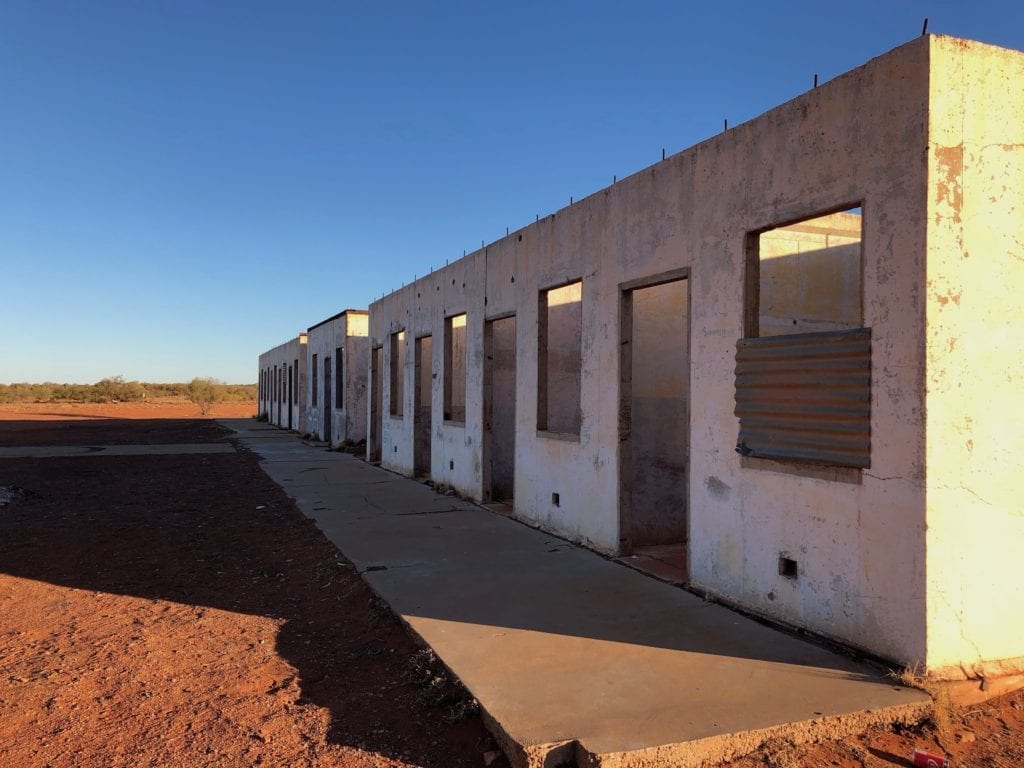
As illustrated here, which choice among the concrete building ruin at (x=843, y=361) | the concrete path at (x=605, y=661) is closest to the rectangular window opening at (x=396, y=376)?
the concrete path at (x=605, y=661)

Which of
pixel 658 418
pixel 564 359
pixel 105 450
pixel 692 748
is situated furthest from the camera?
pixel 105 450

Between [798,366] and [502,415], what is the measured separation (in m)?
6.61

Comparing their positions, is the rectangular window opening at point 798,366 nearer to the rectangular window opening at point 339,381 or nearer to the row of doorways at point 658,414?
the row of doorways at point 658,414

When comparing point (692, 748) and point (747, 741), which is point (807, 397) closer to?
point (747, 741)

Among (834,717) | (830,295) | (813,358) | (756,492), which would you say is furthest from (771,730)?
(830,295)

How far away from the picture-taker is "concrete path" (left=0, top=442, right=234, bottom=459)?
18.6 m

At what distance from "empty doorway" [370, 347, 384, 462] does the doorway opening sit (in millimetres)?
9847

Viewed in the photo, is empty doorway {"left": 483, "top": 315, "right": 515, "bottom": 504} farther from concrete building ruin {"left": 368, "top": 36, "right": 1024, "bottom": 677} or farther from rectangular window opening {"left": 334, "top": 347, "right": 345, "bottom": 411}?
rectangular window opening {"left": 334, "top": 347, "right": 345, "bottom": 411}

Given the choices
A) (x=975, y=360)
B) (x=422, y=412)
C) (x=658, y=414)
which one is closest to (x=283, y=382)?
(x=422, y=412)

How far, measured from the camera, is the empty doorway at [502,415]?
10.8 m

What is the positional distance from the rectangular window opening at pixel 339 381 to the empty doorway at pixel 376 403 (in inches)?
188

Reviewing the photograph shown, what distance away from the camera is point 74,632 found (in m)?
5.30

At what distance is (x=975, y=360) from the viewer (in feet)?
13.5

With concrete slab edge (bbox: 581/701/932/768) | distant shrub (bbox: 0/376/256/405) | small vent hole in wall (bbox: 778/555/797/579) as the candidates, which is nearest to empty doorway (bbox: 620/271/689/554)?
small vent hole in wall (bbox: 778/555/797/579)
